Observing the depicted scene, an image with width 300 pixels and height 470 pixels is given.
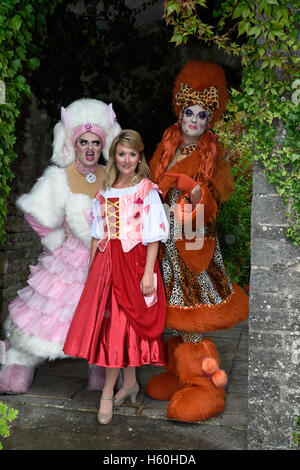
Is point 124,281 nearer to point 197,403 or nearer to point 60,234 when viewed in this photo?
point 60,234

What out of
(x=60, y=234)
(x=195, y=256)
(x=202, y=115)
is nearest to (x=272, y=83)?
(x=202, y=115)

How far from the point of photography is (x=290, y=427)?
269cm

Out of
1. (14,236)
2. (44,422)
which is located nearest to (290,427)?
(44,422)

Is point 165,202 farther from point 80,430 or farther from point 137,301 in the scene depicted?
point 80,430

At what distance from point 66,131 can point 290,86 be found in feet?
5.82

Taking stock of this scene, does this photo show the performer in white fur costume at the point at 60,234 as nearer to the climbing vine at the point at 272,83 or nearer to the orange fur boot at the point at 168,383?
the orange fur boot at the point at 168,383

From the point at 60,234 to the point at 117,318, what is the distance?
89cm

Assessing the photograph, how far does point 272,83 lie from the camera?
2.66m

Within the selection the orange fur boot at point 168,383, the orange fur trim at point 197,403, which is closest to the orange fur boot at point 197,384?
the orange fur trim at point 197,403

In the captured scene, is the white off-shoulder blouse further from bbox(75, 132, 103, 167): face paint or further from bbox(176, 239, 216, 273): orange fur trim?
bbox(75, 132, 103, 167): face paint

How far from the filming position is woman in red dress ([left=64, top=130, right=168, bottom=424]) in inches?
127

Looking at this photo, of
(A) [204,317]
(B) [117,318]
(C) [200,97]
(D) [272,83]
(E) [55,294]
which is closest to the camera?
(D) [272,83]

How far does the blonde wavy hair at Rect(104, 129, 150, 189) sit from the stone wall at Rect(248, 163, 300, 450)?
900 millimetres

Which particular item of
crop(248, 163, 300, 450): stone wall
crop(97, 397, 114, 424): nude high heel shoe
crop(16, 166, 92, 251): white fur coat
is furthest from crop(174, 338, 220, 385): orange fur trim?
crop(16, 166, 92, 251): white fur coat
